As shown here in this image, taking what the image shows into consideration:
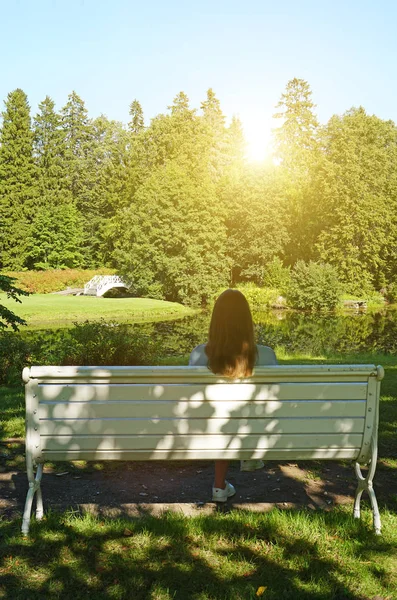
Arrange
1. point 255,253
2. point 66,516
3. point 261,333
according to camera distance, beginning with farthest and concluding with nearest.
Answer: point 255,253, point 261,333, point 66,516

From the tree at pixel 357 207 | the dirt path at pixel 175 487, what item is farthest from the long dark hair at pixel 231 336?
the tree at pixel 357 207

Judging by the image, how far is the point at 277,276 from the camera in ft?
138

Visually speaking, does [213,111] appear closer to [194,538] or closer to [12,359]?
[12,359]

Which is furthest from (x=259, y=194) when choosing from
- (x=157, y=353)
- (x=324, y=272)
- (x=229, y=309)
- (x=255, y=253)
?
(x=229, y=309)

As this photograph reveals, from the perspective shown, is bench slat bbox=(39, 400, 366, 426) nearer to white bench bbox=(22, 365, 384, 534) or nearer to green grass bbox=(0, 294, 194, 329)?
white bench bbox=(22, 365, 384, 534)

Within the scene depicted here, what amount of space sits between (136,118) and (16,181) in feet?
53.2

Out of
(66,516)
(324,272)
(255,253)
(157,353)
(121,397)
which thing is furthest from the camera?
(255,253)

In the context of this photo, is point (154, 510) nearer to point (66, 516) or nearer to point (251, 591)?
point (66, 516)

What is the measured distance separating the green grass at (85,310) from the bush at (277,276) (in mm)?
7401

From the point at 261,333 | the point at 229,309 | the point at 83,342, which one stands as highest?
the point at 229,309

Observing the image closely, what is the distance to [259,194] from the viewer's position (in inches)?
1705

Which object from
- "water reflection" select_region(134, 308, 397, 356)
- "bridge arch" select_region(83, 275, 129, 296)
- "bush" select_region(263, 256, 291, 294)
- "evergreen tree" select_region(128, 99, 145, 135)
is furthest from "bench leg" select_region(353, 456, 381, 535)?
"evergreen tree" select_region(128, 99, 145, 135)

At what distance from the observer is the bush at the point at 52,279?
137 feet

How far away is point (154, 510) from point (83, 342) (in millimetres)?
8131
